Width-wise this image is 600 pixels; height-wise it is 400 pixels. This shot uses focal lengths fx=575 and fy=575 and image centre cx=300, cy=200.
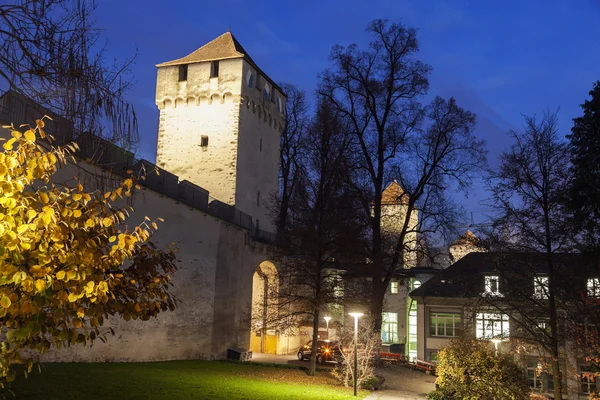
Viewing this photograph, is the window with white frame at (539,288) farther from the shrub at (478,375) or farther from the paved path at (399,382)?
the paved path at (399,382)

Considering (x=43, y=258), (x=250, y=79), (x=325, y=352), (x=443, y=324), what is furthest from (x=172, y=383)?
(x=443, y=324)

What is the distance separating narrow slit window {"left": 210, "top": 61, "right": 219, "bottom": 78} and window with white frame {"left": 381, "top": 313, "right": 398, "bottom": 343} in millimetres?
27126

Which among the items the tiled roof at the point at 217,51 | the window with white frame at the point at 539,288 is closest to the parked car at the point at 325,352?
the window with white frame at the point at 539,288

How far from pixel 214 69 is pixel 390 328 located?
1115 inches

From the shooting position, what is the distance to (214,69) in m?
36.6

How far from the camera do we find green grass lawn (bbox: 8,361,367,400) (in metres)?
13.6

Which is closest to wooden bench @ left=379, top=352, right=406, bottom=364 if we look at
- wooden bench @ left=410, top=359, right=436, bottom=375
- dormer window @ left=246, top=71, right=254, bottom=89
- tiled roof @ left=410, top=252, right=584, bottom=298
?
wooden bench @ left=410, top=359, right=436, bottom=375

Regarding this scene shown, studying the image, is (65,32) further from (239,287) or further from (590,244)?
(239,287)

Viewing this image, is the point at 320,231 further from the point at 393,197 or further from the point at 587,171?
the point at 393,197

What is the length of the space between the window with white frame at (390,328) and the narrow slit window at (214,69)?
27.1 meters

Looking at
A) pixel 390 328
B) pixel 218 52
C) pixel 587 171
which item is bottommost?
pixel 390 328

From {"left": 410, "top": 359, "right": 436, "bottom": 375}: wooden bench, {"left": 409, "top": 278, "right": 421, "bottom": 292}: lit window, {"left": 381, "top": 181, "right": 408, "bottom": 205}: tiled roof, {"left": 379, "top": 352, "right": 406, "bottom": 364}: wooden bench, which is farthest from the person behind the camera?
{"left": 409, "top": 278, "right": 421, "bottom": 292}: lit window

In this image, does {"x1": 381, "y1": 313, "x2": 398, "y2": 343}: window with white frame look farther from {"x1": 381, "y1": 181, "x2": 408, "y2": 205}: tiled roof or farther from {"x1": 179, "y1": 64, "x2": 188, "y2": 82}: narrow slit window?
{"x1": 179, "y1": 64, "x2": 188, "y2": 82}: narrow slit window

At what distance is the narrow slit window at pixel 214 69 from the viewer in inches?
1431
